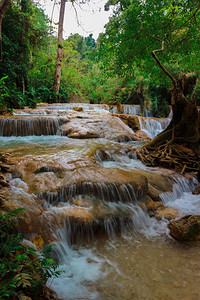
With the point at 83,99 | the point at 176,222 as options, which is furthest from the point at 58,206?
the point at 83,99

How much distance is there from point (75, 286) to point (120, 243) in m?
1.00

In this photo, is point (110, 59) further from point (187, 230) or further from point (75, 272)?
point (75, 272)

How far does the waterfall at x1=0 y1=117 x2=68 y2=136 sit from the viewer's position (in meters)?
7.25

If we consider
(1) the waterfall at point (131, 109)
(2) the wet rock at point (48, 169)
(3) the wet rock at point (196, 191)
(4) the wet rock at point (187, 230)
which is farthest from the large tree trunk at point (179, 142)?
(1) the waterfall at point (131, 109)

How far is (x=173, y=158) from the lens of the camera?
536 cm

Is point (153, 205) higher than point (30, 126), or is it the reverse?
point (30, 126)

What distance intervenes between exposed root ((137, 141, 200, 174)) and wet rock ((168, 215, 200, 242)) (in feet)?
7.72

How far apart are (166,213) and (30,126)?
21.8 ft

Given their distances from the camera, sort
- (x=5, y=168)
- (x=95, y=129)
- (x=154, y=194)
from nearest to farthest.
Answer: (x=5, y=168), (x=154, y=194), (x=95, y=129)

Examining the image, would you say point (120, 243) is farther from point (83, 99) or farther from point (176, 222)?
point (83, 99)

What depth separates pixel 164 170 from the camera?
4.98 m

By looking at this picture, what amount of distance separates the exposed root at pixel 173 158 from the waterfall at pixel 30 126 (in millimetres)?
4427

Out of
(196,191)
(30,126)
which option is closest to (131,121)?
(30,126)

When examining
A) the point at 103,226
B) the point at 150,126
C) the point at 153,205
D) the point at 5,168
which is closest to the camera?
the point at 103,226
